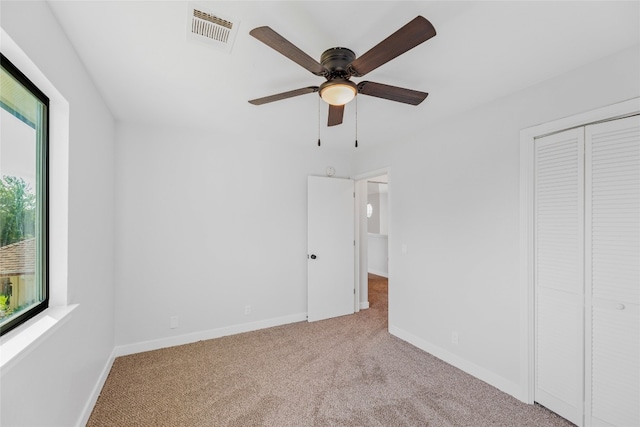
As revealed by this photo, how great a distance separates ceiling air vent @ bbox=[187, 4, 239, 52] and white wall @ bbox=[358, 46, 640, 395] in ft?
7.26

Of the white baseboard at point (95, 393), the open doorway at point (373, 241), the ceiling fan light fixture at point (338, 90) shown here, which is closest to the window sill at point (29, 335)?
the white baseboard at point (95, 393)

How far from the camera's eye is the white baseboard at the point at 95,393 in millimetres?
1874

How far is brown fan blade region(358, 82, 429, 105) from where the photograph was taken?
5.49ft

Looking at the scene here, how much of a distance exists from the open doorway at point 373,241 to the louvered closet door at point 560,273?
5.92ft

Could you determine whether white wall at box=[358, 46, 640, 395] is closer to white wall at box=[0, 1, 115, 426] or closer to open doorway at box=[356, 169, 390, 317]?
open doorway at box=[356, 169, 390, 317]

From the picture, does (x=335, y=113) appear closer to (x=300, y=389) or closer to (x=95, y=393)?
(x=300, y=389)

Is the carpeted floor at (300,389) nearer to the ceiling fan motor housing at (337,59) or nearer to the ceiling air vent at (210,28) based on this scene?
the ceiling fan motor housing at (337,59)

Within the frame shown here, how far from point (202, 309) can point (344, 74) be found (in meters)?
2.98

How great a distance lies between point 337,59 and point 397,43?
0.34m

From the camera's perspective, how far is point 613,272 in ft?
5.88

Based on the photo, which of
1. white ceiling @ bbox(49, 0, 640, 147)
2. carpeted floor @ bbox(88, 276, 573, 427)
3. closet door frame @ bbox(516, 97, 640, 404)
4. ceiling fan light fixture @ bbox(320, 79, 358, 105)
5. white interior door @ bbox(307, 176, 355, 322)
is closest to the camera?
white ceiling @ bbox(49, 0, 640, 147)

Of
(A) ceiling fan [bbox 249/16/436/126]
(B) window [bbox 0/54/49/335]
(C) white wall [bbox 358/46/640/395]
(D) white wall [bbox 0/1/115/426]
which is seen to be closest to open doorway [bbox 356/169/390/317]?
(C) white wall [bbox 358/46/640/395]

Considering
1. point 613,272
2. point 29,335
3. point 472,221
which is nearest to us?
point 29,335

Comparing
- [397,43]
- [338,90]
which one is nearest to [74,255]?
[338,90]
